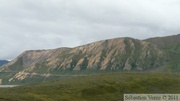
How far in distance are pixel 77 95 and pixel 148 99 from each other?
202ft

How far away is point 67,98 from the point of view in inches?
5802

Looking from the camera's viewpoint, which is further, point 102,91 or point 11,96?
point 102,91

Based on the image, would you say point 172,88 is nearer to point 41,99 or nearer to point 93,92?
point 93,92

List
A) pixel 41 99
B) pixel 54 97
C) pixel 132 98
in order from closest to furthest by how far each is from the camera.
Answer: pixel 132 98
pixel 41 99
pixel 54 97

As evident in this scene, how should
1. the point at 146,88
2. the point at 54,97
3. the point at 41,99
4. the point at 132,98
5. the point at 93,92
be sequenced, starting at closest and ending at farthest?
the point at 132,98, the point at 41,99, the point at 54,97, the point at 93,92, the point at 146,88

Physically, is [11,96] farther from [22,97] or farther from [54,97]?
[54,97]

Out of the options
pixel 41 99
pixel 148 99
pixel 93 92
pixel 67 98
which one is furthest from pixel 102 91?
pixel 148 99

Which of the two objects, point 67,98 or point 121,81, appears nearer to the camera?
point 67,98

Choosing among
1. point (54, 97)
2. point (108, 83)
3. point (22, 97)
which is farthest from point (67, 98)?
point (108, 83)

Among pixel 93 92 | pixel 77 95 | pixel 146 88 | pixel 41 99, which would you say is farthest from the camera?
pixel 146 88

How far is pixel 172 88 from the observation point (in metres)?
192

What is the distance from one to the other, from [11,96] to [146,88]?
260 feet

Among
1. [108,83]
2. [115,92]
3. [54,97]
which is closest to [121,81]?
[108,83]

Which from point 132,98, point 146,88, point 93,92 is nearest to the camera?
point 132,98
